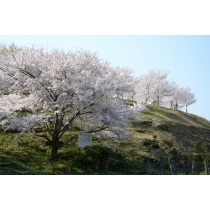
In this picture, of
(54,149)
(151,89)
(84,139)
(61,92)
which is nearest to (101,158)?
(84,139)

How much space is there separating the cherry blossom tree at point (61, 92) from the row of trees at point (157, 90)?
48.2 meters

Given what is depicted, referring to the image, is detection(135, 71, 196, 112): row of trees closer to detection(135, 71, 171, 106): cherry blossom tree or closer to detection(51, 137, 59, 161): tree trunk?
detection(135, 71, 171, 106): cherry blossom tree

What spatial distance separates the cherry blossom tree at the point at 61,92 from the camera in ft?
74.7

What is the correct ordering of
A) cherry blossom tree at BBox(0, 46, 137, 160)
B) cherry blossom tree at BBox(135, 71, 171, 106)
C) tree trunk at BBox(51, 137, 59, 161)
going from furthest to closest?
cherry blossom tree at BBox(135, 71, 171, 106), tree trunk at BBox(51, 137, 59, 161), cherry blossom tree at BBox(0, 46, 137, 160)

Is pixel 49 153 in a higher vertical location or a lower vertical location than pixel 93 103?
lower

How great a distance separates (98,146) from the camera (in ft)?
89.3

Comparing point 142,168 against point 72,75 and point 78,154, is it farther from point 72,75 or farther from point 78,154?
point 72,75

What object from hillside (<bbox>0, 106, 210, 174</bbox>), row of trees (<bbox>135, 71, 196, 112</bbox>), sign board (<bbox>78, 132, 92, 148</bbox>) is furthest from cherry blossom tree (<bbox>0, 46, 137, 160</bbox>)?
row of trees (<bbox>135, 71, 196, 112</bbox>)

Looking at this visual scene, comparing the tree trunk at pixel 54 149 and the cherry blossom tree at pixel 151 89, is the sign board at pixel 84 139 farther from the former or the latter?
the cherry blossom tree at pixel 151 89

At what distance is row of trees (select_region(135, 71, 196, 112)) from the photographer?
7556 cm

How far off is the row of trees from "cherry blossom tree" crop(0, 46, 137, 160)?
48.2 meters

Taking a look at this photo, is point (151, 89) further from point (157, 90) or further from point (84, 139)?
point (84, 139)

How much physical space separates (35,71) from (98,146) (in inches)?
283

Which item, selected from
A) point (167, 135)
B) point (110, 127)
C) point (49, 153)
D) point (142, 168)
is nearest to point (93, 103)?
point (110, 127)
